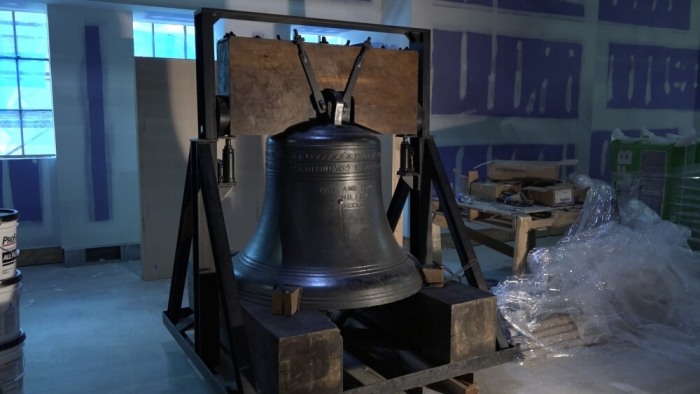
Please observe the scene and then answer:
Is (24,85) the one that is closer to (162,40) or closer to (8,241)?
(162,40)

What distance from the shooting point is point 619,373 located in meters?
2.96

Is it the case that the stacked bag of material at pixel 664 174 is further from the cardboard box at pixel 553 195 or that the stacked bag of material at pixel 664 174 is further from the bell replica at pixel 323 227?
the bell replica at pixel 323 227

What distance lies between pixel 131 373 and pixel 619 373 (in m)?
2.36

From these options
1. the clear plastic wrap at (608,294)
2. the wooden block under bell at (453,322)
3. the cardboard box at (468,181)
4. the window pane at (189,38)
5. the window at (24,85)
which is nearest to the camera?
the wooden block under bell at (453,322)

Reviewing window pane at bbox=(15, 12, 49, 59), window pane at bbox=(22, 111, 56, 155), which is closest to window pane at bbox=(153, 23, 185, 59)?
window pane at bbox=(15, 12, 49, 59)

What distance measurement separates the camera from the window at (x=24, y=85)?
4938mm

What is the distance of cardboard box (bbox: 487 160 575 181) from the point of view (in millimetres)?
4551

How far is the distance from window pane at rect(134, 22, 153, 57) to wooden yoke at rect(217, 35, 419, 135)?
3.36 metres

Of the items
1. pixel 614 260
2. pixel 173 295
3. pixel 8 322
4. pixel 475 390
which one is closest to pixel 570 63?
pixel 614 260

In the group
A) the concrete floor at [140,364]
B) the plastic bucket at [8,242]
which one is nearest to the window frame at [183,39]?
the concrete floor at [140,364]

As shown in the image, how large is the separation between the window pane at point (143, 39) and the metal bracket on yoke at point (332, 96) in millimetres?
3498

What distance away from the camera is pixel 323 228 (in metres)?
2.28

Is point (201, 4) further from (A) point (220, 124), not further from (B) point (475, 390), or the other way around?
(B) point (475, 390)

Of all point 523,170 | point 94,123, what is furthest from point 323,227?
point 94,123
